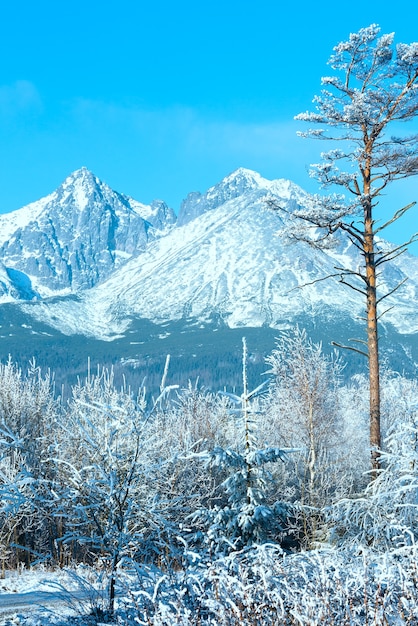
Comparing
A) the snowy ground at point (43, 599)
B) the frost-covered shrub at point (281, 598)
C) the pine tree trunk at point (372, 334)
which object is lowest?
the snowy ground at point (43, 599)

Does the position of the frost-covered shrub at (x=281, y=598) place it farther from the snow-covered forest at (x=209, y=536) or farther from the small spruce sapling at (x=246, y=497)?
the small spruce sapling at (x=246, y=497)

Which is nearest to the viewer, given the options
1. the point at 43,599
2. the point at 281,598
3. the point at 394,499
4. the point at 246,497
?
the point at 281,598

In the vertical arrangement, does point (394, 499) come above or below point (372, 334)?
below

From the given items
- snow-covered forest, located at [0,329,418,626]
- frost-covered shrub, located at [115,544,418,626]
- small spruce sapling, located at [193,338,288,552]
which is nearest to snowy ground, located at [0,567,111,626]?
snow-covered forest, located at [0,329,418,626]

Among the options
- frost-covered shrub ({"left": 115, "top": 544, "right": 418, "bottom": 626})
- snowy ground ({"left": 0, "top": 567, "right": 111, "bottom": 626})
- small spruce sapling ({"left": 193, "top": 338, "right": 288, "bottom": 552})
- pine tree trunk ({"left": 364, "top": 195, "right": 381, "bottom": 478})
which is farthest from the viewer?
small spruce sapling ({"left": 193, "top": 338, "right": 288, "bottom": 552})

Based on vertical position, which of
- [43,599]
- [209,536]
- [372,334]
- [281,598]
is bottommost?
[43,599]

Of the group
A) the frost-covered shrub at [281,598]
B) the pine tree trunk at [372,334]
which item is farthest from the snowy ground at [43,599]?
the pine tree trunk at [372,334]

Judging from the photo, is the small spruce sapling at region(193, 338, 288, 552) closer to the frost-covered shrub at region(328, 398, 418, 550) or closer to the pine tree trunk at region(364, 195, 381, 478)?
the pine tree trunk at region(364, 195, 381, 478)

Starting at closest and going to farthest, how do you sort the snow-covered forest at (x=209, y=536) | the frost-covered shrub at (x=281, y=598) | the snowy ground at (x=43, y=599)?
1. the frost-covered shrub at (x=281, y=598)
2. the snow-covered forest at (x=209, y=536)
3. the snowy ground at (x=43, y=599)

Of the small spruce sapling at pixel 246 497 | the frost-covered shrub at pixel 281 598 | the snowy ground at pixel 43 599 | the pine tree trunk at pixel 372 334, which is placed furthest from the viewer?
the small spruce sapling at pixel 246 497

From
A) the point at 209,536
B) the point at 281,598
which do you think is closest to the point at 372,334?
the point at 209,536

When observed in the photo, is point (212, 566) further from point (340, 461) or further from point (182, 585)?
point (340, 461)

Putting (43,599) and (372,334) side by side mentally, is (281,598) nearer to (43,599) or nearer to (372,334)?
(43,599)

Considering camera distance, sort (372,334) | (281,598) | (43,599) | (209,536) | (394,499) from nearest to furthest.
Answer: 1. (281,598)
2. (394,499)
3. (209,536)
4. (43,599)
5. (372,334)
